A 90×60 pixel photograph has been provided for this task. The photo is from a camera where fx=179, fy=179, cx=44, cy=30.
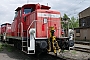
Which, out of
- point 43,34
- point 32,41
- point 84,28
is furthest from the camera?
point 84,28

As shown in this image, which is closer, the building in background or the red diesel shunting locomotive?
the red diesel shunting locomotive

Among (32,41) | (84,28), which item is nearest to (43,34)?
(32,41)

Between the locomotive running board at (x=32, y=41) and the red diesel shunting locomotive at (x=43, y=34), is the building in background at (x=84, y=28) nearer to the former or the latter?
the red diesel shunting locomotive at (x=43, y=34)

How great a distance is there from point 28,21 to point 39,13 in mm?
1467

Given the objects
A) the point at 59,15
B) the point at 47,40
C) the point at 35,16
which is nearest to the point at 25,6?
the point at 35,16

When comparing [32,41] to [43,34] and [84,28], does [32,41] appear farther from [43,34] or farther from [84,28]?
[84,28]

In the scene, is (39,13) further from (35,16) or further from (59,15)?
(59,15)

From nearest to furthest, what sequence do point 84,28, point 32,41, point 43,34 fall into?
point 32,41 < point 43,34 < point 84,28

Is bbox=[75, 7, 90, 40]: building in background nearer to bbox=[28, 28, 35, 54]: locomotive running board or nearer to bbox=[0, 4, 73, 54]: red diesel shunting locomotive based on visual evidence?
bbox=[0, 4, 73, 54]: red diesel shunting locomotive

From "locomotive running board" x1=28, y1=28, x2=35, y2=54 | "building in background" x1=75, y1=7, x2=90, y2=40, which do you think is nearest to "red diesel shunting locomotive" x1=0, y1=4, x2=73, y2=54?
"locomotive running board" x1=28, y1=28, x2=35, y2=54

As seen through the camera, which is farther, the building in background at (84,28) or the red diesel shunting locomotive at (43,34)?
the building in background at (84,28)

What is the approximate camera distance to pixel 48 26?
10.3 metres

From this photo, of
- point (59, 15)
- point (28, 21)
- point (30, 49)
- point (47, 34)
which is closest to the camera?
point (30, 49)

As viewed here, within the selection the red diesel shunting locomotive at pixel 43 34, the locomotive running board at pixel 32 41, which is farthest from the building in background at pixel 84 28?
the locomotive running board at pixel 32 41
